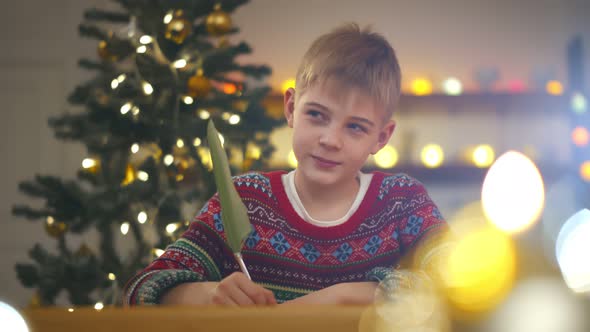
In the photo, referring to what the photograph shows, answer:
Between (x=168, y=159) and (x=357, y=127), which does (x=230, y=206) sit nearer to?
(x=357, y=127)

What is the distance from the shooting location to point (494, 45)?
393 centimetres

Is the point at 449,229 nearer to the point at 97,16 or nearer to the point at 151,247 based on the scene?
the point at 151,247

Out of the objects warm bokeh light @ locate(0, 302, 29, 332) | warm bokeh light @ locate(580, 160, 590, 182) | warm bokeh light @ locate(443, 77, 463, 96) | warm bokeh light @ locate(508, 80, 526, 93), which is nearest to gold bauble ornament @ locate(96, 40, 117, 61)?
warm bokeh light @ locate(0, 302, 29, 332)

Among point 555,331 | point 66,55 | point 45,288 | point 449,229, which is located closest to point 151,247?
point 45,288

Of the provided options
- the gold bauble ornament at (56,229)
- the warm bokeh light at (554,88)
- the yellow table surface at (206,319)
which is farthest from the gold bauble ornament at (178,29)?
the warm bokeh light at (554,88)

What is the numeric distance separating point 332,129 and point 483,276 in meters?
0.51

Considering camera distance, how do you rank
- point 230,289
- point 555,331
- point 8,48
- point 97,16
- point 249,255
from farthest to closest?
1. point 8,48
2. point 97,16
3. point 249,255
4. point 230,289
5. point 555,331

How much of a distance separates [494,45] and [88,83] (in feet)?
9.76

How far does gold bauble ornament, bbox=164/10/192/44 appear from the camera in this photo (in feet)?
4.86

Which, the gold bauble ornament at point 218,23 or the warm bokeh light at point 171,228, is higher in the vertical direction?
the gold bauble ornament at point 218,23

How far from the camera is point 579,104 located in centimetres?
303

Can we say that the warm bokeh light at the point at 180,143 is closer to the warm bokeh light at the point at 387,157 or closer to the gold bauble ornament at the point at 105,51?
the gold bauble ornament at the point at 105,51

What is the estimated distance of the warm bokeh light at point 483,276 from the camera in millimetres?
234

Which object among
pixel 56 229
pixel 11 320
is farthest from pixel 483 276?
pixel 56 229
